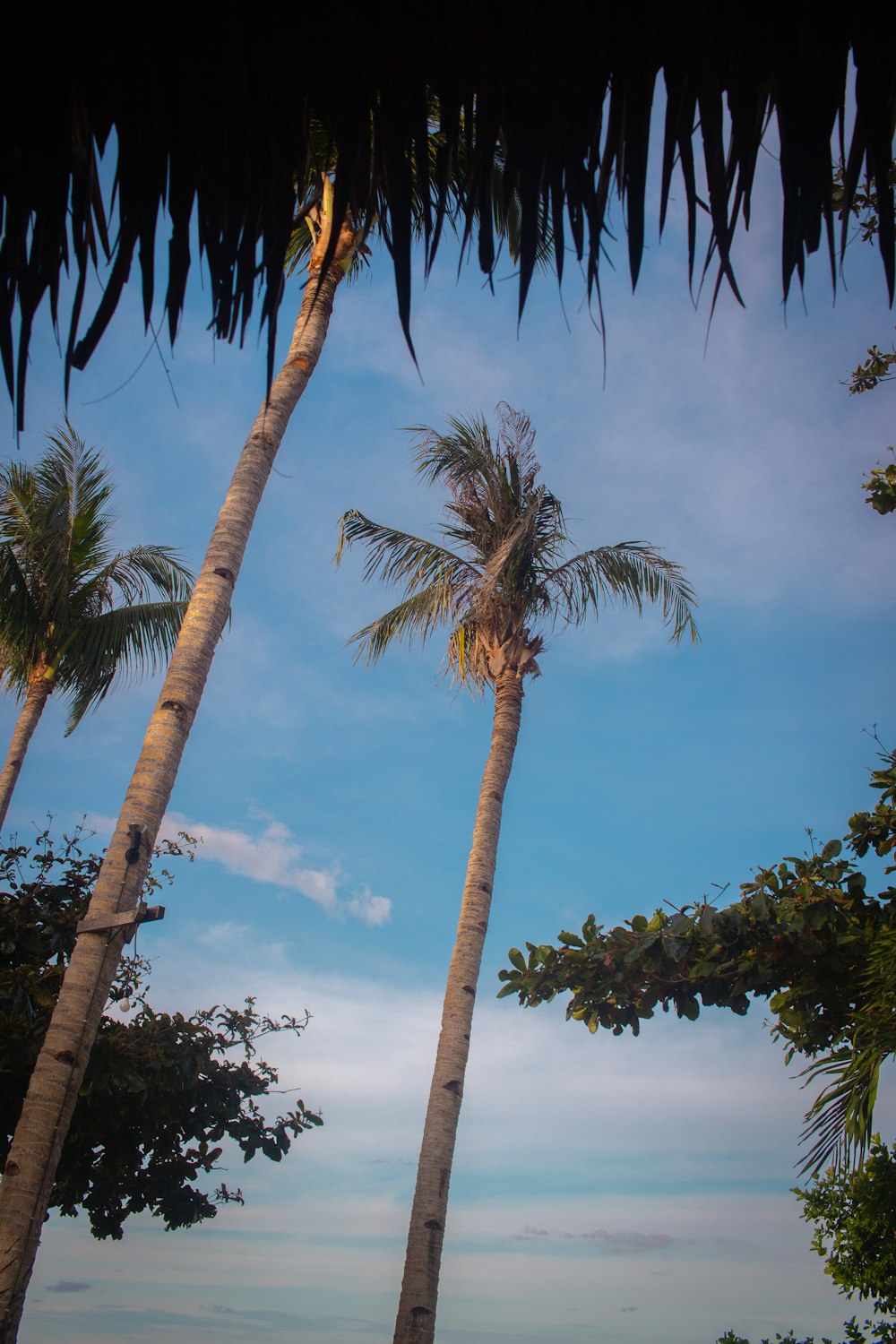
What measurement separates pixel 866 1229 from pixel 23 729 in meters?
11.8

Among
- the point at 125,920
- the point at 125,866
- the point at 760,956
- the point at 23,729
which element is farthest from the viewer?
the point at 23,729

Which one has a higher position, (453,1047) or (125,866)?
(125,866)

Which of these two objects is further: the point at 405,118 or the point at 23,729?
the point at 23,729

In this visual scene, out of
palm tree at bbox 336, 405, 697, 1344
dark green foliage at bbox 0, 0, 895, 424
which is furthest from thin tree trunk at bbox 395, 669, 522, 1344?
dark green foliage at bbox 0, 0, 895, 424

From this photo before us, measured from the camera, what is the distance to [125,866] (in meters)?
6.50

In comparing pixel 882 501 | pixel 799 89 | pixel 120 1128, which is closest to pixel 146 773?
pixel 120 1128

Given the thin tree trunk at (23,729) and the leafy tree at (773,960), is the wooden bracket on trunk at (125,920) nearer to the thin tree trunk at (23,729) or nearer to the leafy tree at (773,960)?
the leafy tree at (773,960)

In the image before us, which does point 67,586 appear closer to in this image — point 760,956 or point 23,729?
point 23,729

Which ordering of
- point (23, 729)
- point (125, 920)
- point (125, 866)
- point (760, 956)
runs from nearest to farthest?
point (125, 920), point (125, 866), point (760, 956), point (23, 729)

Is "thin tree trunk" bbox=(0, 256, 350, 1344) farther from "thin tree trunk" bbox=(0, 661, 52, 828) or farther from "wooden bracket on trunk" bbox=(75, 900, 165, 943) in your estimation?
"thin tree trunk" bbox=(0, 661, 52, 828)

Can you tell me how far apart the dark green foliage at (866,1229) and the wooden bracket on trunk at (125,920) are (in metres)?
6.76

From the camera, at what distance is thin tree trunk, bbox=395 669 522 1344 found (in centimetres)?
835

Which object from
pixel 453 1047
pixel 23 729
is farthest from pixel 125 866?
pixel 23 729

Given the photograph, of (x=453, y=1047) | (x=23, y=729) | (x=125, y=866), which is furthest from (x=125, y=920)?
(x=23, y=729)
